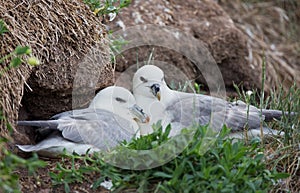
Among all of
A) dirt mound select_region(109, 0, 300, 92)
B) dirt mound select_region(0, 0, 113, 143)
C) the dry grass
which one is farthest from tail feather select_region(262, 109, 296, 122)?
the dry grass

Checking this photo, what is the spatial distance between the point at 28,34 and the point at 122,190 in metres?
1.27

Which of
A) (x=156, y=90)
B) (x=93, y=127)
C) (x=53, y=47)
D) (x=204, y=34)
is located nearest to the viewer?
(x=93, y=127)

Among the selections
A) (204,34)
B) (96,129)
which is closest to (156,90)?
(96,129)

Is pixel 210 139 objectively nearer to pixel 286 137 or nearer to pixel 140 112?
pixel 286 137

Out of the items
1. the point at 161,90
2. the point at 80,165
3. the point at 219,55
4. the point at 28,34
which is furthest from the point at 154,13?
the point at 80,165

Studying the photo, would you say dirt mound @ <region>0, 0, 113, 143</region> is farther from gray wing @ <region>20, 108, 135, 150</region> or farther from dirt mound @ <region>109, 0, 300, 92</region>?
dirt mound @ <region>109, 0, 300, 92</region>

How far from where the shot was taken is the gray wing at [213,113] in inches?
165

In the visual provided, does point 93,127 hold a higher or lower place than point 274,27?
higher

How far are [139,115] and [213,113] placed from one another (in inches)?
20.2

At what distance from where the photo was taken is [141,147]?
3.38 metres

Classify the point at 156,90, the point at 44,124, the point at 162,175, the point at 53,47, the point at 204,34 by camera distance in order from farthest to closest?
the point at 204,34 → the point at 156,90 → the point at 53,47 → the point at 44,124 → the point at 162,175

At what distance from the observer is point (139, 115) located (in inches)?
166

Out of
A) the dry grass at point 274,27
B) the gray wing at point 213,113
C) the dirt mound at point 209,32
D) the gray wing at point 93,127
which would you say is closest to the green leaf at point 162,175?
the gray wing at point 93,127

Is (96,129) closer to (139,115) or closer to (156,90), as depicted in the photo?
(139,115)
